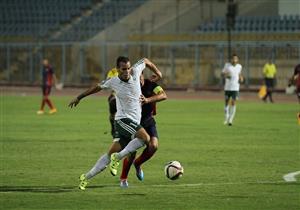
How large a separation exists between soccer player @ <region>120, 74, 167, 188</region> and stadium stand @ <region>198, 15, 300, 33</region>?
4236cm

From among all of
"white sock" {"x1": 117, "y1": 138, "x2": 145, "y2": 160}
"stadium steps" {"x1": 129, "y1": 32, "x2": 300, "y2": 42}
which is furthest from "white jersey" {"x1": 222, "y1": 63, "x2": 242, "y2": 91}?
"stadium steps" {"x1": 129, "y1": 32, "x2": 300, "y2": 42}

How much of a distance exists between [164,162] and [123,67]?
17.9 ft

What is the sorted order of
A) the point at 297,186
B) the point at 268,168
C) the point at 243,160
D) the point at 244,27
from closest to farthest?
1. the point at 297,186
2. the point at 268,168
3. the point at 243,160
4. the point at 244,27

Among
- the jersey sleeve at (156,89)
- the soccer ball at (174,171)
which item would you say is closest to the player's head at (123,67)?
the jersey sleeve at (156,89)

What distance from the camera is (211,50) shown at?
5919 centimetres

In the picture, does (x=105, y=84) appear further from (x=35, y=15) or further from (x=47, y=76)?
(x=35, y=15)

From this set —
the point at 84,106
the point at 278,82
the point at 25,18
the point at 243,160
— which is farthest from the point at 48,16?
the point at 243,160

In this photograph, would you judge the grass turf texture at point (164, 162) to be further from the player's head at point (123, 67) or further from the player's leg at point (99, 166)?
the player's head at point (123, 67)

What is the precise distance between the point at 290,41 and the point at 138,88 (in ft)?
139

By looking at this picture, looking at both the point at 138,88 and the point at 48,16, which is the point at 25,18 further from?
the point at 138,88

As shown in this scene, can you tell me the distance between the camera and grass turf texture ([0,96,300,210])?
47.1 ft

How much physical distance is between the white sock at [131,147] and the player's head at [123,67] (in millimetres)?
1006

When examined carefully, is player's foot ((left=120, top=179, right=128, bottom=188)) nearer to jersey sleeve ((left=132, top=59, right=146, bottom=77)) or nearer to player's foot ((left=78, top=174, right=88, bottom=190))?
player's foot ((left=78, top=174, right=88, bottom=190))

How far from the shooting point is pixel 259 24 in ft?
196
